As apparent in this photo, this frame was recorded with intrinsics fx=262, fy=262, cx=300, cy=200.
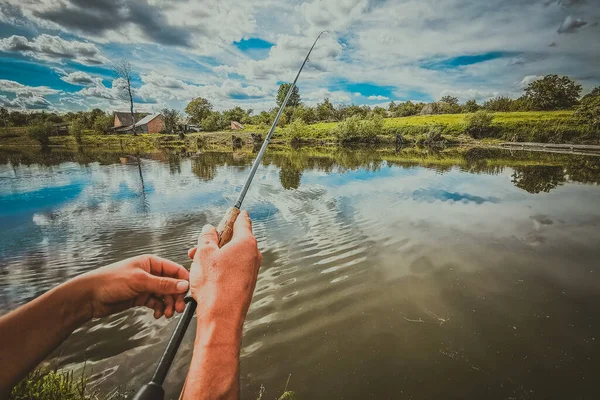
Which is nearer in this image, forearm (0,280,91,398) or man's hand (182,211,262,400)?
man's hand (182,211,262,400)

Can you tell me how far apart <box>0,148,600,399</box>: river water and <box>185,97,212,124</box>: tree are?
98.7 m

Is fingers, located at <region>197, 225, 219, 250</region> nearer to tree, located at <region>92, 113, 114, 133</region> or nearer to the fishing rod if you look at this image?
the fishing rod

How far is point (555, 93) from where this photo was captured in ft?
261

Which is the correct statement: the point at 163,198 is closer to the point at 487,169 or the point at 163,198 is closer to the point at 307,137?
the point at 487,169

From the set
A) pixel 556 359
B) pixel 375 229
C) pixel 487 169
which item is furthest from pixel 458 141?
pixel 556 359

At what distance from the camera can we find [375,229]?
33.0ft

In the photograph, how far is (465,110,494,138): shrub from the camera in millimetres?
64250

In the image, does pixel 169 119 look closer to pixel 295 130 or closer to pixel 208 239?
pixel 295 130

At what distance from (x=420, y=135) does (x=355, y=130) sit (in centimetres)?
1674

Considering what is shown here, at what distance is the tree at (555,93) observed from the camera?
79.1m

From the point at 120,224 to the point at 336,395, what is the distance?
10.2 metres

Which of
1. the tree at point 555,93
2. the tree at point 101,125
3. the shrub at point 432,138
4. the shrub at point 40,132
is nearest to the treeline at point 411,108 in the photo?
the tree at point 555,93

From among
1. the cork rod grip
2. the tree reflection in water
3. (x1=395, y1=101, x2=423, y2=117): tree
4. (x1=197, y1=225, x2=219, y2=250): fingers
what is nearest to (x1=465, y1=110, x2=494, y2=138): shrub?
the tree reflection in water

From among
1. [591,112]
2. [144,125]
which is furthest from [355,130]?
[144,125]
